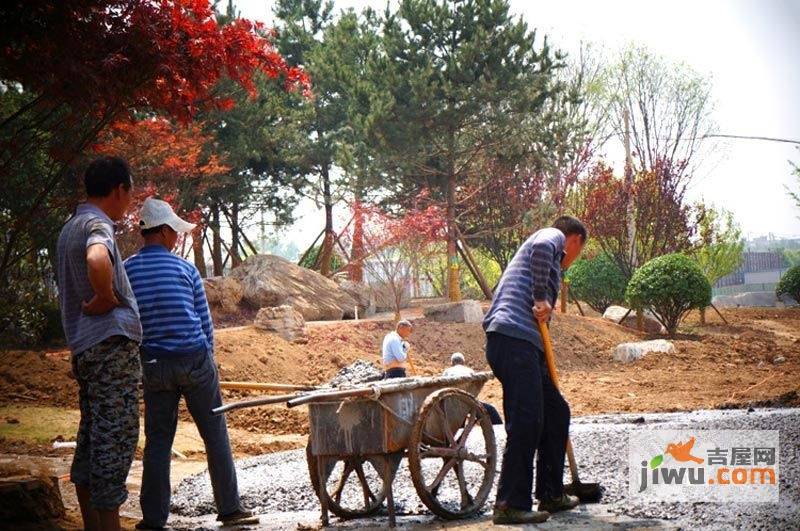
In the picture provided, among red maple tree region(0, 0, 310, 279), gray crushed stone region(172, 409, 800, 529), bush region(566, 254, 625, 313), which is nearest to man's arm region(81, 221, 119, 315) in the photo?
gray crushed stone region(172, 409, 800, 529)

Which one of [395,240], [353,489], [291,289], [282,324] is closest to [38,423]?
[353,489]

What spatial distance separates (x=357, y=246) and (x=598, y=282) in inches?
259

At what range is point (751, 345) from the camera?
1952 centimetres

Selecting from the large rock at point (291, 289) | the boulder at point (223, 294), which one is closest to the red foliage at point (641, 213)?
the large rock at point (291, 289)

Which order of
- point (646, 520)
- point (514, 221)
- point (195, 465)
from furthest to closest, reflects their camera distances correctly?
point (514, 221) → point (195, 465) → point (646, 520)

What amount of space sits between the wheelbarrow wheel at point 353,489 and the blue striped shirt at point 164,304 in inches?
38.2

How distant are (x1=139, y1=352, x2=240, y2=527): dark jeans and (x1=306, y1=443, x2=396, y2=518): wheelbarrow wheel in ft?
1.62

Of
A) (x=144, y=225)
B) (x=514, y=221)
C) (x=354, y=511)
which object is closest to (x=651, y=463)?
(x=354, y=511)

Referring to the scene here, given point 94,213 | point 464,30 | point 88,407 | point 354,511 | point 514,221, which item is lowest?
point 354,511

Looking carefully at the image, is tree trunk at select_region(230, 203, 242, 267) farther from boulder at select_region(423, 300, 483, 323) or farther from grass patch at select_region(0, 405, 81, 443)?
grass patch at select_region(0, 405, 81, 443)

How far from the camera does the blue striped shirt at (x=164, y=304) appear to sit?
17.8 ft

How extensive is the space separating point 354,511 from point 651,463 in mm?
1846

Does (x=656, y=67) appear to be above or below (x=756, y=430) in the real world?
above

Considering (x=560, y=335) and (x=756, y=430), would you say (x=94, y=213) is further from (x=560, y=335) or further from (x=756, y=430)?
(x=560, y=335)
